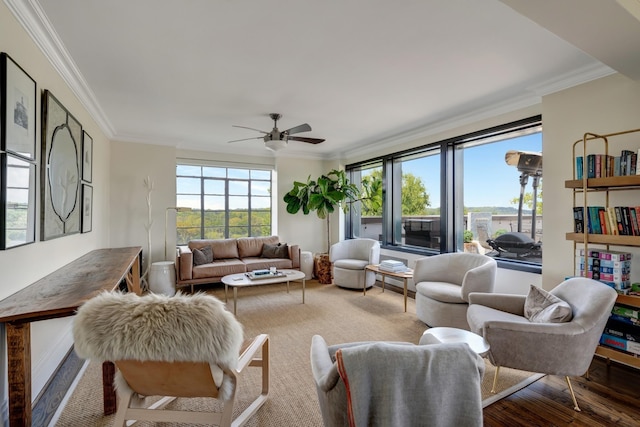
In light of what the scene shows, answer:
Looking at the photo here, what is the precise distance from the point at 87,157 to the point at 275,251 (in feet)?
→ 10.4

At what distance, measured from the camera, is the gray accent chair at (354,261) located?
5.04m

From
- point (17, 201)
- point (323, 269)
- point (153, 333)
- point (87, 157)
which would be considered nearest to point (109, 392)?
point (153, 333)

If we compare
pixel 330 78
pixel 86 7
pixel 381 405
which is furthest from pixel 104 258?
pixel 381 405

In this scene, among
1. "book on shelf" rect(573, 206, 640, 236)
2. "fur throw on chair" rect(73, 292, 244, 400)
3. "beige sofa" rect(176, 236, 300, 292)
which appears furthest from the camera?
"beige sofa" rect(176, 236, 300, 292)

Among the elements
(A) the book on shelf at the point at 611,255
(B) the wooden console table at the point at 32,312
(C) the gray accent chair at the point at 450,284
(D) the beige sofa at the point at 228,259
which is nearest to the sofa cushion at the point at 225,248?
(D) the beige sofa at the point at 228,259

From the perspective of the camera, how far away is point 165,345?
1356mm

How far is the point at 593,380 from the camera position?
2.40 meters

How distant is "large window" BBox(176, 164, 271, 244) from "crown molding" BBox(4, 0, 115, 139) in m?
2.48

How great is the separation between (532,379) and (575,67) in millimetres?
2684

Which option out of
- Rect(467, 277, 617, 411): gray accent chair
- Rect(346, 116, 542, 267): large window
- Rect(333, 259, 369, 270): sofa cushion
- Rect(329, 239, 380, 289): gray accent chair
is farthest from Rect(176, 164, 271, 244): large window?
Rect(467, 277, 617, 411): gray accent chair

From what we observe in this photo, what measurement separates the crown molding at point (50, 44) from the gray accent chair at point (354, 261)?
13.4 feet

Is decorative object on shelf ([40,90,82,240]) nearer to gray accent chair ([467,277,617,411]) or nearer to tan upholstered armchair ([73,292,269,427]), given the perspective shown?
tan upholstered armchair ([73,292,269,427])

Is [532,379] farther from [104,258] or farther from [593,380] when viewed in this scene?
[104,258]

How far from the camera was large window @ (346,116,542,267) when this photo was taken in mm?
3574
